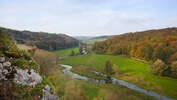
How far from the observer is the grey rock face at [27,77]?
5.36 m

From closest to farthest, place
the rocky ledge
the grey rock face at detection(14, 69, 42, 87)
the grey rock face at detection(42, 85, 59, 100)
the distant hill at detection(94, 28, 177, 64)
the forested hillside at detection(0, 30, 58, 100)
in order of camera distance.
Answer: the forested hillside at detection(0, 30, 58, 100) → the rocky ledge → the grey rock face at detection(14, 69, 42, 87) → the grey rock face at detection(42, 85, 59, 100) → the distant hill at detection(94, 28, 177, 64)

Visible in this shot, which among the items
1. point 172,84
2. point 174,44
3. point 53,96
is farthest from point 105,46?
point 53,96

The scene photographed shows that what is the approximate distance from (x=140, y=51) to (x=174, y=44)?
14.0 metres

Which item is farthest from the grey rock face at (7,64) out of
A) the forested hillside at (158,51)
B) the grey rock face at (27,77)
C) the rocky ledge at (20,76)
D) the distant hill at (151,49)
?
the distant hill at (151,49)

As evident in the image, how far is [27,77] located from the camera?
567 centimetres

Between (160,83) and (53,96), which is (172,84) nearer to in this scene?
(160,83)

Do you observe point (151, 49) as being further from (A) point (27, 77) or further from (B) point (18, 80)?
(B) point (18, 80)

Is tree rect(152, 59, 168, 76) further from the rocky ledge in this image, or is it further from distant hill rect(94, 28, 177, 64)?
the rocky ledge

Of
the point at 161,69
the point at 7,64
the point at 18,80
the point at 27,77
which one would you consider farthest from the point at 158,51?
the point at 7,64

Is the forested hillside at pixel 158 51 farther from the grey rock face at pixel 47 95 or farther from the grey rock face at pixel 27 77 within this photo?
the grey rock face at pixel 27 77

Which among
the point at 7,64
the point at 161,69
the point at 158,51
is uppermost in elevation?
Answer: the point at 7,64

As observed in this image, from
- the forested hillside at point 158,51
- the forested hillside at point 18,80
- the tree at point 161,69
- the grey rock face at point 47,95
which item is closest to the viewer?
the forested hillside at point 18,80

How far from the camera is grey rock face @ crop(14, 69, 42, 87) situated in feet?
17.6

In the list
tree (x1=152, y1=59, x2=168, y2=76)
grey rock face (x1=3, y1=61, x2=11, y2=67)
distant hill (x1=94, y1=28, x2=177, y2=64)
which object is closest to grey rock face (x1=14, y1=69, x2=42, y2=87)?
grey rock face (x1=3, y1=61, x2=11, y2=67)
